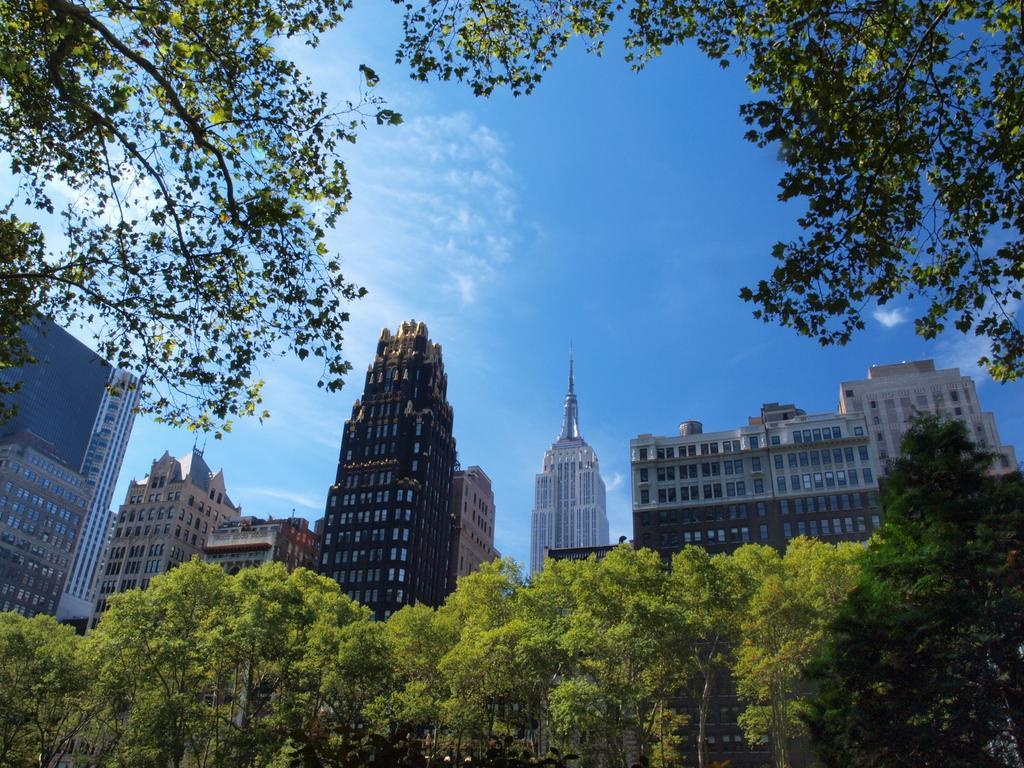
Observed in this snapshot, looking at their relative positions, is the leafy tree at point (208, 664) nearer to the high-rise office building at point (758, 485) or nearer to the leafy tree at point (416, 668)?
the leafy tree at point (416, 668)

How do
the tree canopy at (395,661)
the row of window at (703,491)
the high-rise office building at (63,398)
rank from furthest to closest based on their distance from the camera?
the high-rise office building at (63,398), the row of window at (703,491), the tree canopy at (395,661)

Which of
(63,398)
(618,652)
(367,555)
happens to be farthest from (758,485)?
(63,398)

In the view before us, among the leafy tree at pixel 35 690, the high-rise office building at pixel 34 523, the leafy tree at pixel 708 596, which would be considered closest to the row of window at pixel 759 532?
the leafy tree at pixel 708 596

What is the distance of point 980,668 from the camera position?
20781 millimetres

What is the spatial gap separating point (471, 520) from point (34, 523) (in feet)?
250

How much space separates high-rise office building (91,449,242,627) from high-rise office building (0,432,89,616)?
59.4 ft

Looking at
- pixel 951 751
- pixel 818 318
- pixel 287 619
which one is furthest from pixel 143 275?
pixel 287 619

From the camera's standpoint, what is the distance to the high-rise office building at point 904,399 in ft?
366

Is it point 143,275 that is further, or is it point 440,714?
point 440,714

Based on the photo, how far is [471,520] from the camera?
139m

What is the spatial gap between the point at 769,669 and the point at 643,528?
169ft

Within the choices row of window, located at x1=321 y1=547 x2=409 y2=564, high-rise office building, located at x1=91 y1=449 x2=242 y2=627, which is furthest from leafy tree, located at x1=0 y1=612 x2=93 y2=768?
high-rise office building, located at x1=91 y1=449 x2=242 y2=627

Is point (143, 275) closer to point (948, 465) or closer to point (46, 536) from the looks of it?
point (948, 465)

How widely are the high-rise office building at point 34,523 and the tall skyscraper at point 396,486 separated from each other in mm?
59069
